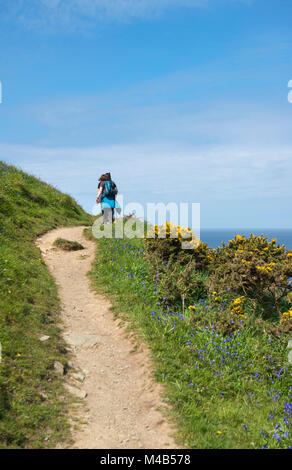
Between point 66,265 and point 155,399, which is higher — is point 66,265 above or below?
above

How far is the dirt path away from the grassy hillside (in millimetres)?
432

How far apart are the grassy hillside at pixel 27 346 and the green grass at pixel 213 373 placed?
6.50ft

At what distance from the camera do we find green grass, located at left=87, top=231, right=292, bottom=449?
5.93 metres

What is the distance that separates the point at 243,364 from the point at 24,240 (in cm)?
1055

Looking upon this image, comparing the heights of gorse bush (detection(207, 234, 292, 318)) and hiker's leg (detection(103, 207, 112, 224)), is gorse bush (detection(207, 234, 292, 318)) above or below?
below

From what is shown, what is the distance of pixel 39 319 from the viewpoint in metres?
8.82

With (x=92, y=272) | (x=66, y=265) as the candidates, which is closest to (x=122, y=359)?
(x=92, y=272)

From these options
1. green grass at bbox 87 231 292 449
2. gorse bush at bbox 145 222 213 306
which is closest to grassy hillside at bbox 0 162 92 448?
green grass at bbox 87 231 292 449

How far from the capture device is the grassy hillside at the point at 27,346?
560 cm

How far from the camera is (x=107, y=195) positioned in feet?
60.7

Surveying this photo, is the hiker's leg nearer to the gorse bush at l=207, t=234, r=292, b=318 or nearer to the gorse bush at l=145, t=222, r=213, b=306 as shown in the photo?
the gorse bush at l=145, t=222, r=213, b=306

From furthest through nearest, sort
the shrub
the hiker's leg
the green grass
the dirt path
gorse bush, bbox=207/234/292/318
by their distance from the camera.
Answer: the hiker's leg
the shrub
gorse bush, bbox=207/234/292/318
the green grass
the dirt path

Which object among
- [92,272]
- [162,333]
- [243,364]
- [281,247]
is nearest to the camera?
[243,364]

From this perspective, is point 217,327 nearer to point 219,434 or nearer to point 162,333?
point 162,333
